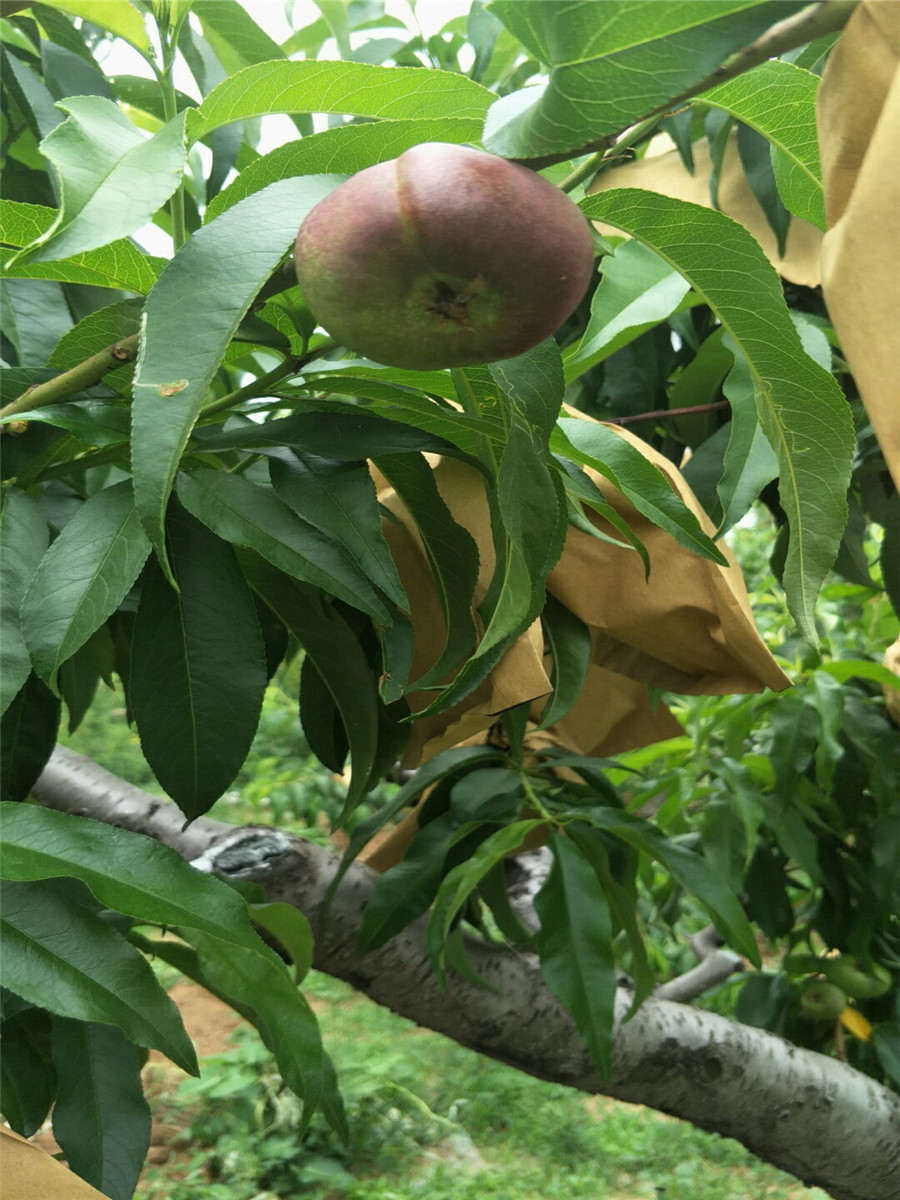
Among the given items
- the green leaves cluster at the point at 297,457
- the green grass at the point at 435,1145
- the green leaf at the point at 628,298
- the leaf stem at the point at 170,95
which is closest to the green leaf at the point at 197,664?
the green leaves cluster at the point at 297,457

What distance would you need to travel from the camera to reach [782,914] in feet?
3.50

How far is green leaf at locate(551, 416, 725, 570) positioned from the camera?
437mm

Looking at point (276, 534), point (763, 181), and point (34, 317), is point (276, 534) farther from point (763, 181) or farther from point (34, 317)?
point (763, 181)

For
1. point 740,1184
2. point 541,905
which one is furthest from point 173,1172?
point 541,905

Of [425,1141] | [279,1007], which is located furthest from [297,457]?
[425,1141]

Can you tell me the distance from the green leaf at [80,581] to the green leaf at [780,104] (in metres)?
0.23

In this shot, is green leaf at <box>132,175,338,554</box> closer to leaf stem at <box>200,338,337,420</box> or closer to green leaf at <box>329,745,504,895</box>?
leaf stem at <box>200,338,337,420</box>

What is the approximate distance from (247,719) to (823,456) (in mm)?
237

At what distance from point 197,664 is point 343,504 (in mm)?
94

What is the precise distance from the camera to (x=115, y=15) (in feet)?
1.30

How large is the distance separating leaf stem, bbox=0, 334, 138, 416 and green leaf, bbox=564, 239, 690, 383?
24 centimetres

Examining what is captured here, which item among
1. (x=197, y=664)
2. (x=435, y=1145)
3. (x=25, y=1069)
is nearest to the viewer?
(x=197, y=664)

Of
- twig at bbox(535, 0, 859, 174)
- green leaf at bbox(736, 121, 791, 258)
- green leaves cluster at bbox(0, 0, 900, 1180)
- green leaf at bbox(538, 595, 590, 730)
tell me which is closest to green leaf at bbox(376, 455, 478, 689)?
green leaves cluster at bbox(0, 0, 900, 1180)

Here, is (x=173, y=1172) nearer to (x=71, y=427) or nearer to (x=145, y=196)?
(x=71, y=427)
